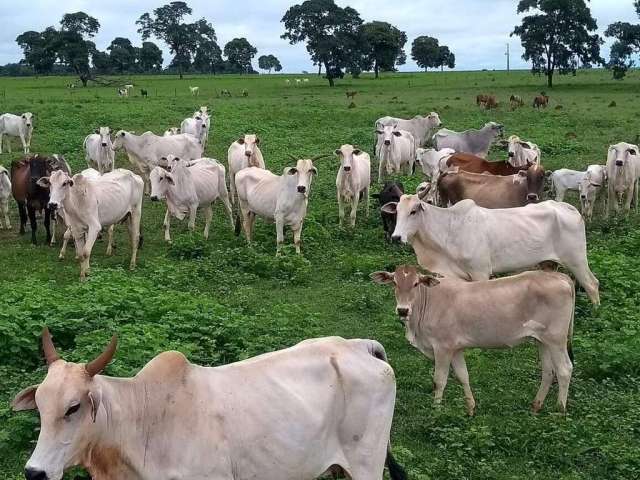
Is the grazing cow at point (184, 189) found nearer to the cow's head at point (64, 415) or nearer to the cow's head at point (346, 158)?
the cow's head at point (346, 158)

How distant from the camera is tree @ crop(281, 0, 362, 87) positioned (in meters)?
61.5

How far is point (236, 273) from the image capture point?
12062 mm

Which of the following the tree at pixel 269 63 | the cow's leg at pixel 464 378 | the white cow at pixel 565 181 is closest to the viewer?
the cow's leg at pixel 464 378

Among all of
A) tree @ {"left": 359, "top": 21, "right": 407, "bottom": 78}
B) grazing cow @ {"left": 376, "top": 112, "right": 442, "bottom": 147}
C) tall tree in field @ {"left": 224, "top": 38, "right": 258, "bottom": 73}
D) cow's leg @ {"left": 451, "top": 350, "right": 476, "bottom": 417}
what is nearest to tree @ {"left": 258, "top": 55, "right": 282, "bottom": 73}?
tall tree in field @ {"left": 224, "top": 38, "right": 258, "bottom": 73}

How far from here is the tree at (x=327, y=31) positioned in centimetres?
6150

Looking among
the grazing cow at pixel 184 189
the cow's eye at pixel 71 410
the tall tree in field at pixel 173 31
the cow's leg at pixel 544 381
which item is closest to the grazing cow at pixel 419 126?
the grazing cow at pixel 184 189

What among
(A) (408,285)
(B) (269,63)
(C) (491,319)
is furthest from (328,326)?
(B) (269,63)

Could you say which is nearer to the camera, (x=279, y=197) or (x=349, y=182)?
(x=279, y=197)

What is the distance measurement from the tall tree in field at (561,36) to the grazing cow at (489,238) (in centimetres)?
4471

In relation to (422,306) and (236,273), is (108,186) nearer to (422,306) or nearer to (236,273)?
(236,273)

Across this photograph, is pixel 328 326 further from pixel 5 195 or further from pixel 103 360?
pixel 5 195

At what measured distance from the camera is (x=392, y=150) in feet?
66.7

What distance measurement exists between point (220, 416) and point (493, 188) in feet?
31.4

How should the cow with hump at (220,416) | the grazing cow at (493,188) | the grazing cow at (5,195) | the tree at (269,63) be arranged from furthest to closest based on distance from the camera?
the tree at (269,63) → the grazing cow at (5,195) → the grazing cow at (493,188) → the cow with hump at (220,416)
